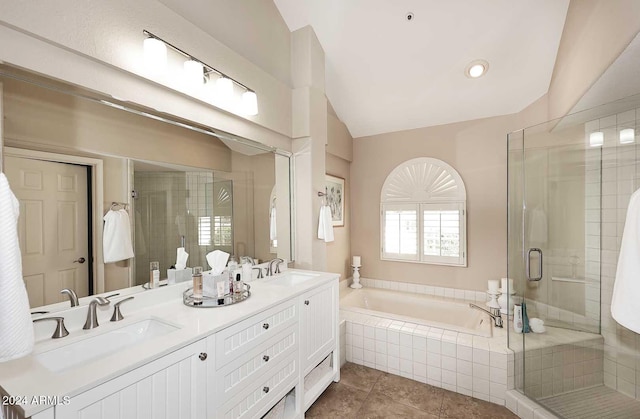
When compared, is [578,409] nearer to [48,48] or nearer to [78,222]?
[78,222]

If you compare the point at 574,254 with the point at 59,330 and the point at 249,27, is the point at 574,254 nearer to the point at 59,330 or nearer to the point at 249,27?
the point at 249,27

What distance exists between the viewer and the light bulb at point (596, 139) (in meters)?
2.00

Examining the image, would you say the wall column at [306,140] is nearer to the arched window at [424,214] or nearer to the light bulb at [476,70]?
the arched window at [424,214]

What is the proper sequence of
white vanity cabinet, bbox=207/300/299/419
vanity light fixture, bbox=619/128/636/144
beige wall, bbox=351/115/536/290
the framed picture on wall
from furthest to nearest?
the framed picture on wall → beige wall, bbox=351/115/536/290 → vanity light fixture, bbox=619/128/636/144 → white vanity cabinet, bbox=207/300/299/419

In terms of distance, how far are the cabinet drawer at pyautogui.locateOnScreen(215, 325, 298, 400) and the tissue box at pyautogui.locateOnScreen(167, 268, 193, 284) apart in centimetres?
63

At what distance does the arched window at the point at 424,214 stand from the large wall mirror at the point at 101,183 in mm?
2067

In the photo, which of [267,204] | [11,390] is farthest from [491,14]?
[11,390]

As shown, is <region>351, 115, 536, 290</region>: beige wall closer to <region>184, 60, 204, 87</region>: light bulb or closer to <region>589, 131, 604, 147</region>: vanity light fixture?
<region>589, 131, 604, 147</region>: vanity light fixture

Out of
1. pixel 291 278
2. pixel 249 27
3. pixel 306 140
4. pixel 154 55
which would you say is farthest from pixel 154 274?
pixel 249 27

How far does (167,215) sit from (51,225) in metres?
0.49

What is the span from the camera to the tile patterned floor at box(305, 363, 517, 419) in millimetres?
1962

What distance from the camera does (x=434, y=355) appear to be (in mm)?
2275

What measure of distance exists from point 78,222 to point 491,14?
301 centimetres

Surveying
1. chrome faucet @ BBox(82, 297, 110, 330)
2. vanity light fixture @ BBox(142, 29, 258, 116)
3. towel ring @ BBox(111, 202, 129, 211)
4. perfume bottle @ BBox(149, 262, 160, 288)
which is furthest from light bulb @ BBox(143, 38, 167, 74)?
chrome faucet @ BBox(82, 297, 110, 330)
